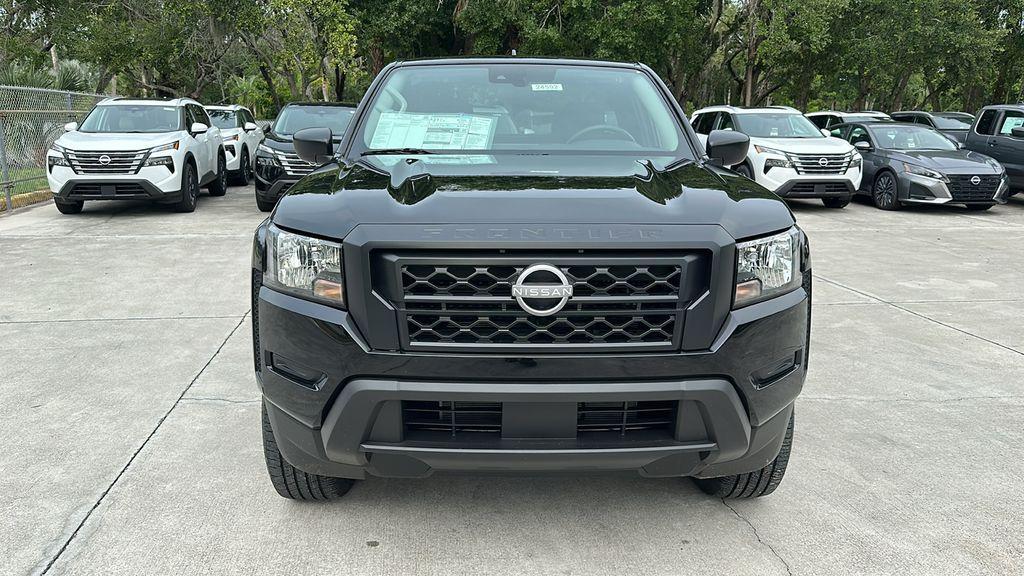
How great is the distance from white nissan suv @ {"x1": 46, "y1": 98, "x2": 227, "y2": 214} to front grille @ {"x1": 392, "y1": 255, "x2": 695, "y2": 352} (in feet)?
32.8

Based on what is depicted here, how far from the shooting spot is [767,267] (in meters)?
2.54

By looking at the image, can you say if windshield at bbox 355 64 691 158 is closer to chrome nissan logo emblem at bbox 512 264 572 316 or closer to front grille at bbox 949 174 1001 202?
chrome nissan logo emblem at bbox 512 264 572 316

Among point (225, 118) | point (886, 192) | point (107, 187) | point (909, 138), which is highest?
point (225, 118)

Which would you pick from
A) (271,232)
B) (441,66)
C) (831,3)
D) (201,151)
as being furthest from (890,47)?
(271,232)

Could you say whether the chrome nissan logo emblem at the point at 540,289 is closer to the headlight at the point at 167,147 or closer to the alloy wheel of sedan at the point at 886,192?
the headlight at the point at 167,147

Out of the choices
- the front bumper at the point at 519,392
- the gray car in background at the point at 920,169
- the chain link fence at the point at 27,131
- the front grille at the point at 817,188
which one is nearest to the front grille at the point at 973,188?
the gray car in background at the point at 920,169

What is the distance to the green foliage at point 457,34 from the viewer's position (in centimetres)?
2056

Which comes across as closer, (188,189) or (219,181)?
(188,189)

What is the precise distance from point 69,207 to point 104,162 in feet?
3.93

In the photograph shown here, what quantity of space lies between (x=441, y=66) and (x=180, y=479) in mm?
2321

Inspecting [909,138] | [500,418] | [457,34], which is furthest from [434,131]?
[457,34]

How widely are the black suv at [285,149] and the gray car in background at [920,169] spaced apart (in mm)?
8964

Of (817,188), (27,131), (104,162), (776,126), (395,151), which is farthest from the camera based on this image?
(776,126)

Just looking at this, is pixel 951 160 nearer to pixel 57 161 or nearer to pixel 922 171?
pixel 922 171
